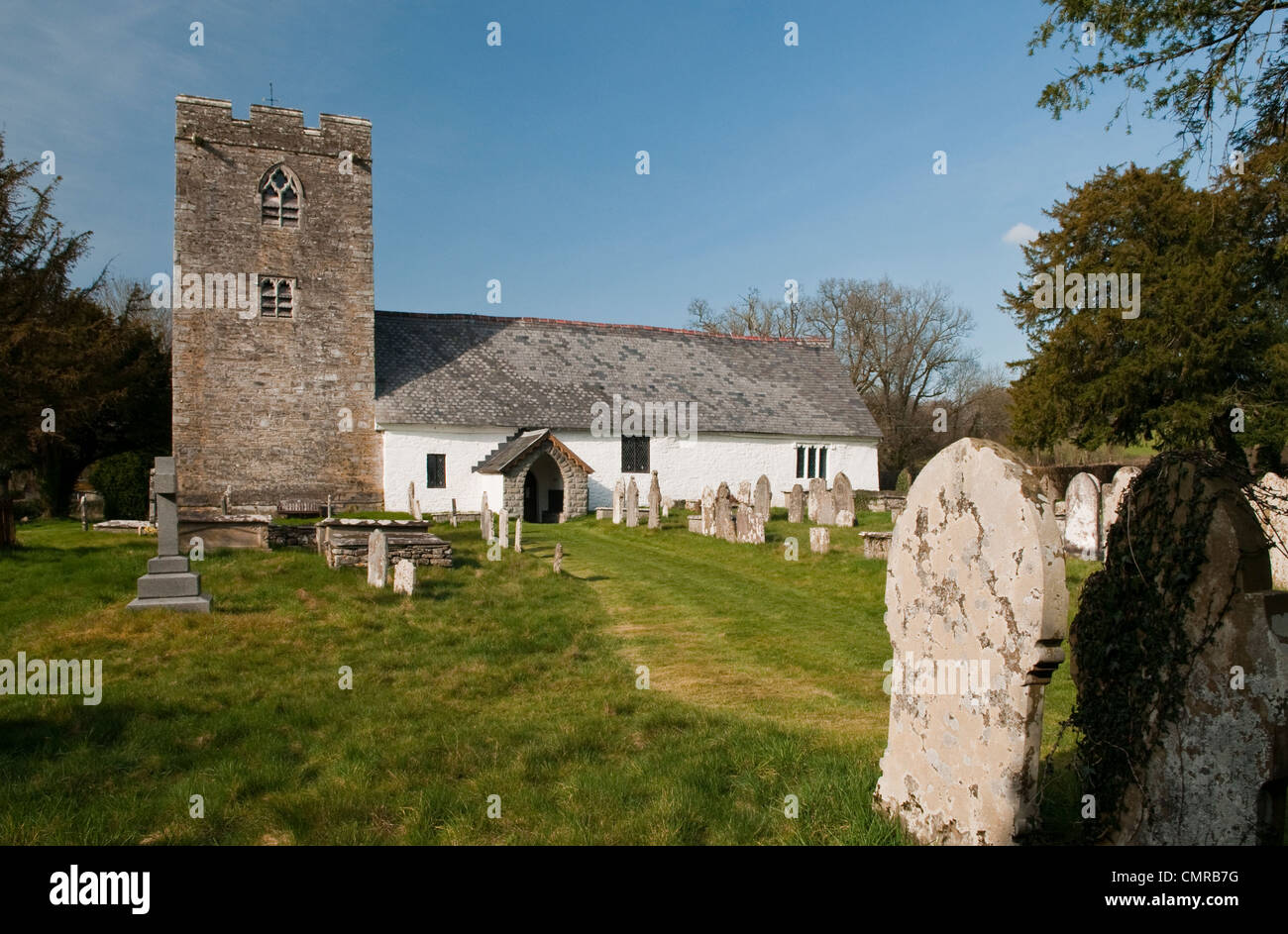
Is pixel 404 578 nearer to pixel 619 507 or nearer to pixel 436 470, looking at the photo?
pixel 619 507

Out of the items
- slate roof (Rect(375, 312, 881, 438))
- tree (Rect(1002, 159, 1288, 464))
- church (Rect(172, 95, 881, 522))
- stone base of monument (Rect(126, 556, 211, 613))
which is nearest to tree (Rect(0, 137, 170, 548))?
church (Rect(172, 95, 881, 522))

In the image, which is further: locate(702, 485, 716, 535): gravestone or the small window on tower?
the small window on tower

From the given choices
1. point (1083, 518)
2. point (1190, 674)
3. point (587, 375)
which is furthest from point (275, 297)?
point (1190, 674)

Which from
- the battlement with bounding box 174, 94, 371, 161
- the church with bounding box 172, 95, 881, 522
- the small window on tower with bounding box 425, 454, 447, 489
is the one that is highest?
the battlement with bounding box 174, 94, 371, 161

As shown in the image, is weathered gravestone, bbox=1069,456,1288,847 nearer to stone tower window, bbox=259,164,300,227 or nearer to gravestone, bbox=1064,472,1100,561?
gravestone, bbox=1064,472,1100,561

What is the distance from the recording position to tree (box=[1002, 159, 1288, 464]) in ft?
75.9

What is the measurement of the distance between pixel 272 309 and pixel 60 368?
19.7 feet

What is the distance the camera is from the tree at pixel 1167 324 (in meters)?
23.1

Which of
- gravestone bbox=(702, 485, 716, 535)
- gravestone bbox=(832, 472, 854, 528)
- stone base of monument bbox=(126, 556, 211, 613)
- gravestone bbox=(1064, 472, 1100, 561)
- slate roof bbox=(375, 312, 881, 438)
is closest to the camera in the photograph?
stone base of monument bbox=(126, 556, 211, 613)

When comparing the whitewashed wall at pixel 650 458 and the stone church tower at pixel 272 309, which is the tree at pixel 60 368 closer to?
the stone church tower at pixel 272 309

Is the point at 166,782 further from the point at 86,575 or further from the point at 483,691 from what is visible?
the point at 86,575

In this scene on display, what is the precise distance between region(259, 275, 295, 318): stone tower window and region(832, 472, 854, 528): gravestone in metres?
18.0

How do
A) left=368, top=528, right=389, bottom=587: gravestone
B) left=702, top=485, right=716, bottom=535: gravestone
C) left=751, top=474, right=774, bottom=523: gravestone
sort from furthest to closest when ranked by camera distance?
left=751, top=474, right=774, bottom=523: gravestone
left=702, top=485, right=716, bottom=535: gravestone
left=368, top=528, right=389, bottom=587: gravestone
